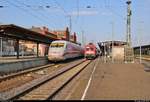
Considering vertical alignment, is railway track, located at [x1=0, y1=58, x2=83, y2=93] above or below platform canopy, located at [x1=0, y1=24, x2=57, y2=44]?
below

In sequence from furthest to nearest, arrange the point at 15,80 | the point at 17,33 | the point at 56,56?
the point at 17,33
the point at 56,56
the point at 15,80

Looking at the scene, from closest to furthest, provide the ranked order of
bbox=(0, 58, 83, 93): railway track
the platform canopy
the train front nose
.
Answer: bbox=(0, 58, 83, 93): railway track → the train front nose → the platform canopy

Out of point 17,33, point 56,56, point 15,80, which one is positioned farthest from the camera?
point 17,33

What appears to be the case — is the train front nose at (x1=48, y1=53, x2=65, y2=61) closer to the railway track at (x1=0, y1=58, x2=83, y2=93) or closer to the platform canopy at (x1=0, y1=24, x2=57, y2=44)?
the platform canopy at (x1=0, y1=24, x2=57, y2=44)

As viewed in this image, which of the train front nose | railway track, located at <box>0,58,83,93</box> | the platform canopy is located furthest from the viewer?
the platform canopy

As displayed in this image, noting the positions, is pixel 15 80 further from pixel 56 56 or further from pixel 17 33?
pixel 17 33

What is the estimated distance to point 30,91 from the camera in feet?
58.2

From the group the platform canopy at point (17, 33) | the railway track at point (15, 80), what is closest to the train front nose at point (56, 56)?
the platform canopy at point (17, 33)

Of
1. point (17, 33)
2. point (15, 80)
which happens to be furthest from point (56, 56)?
point (15, 80)

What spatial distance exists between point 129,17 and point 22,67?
70.4 ft

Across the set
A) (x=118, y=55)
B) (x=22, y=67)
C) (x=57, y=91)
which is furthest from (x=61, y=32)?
(x=57, y=91)

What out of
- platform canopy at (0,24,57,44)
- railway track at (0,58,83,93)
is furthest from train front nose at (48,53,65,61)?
railway track at (0,58,83,93)

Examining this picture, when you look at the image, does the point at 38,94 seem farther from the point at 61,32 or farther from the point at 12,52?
the point at 61,32

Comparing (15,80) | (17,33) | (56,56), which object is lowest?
(15,80)
